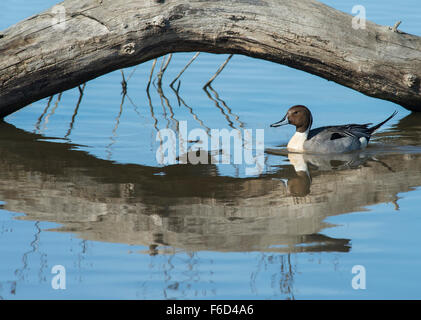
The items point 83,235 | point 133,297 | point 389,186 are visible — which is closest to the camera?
point 133,297

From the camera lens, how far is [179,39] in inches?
340

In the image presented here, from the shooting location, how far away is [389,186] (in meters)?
7.23

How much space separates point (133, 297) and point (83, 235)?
1278mm

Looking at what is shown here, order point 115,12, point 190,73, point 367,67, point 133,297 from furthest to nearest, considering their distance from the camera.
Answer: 1. point 190,73
2. point 367,67
3. point 115,12
4. point 133,297

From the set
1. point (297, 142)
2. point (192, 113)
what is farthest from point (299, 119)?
point (192, 113)

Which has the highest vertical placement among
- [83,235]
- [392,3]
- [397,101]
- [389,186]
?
[392,3]

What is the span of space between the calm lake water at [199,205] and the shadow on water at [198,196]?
0.02 m

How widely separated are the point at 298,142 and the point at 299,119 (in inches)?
15.0

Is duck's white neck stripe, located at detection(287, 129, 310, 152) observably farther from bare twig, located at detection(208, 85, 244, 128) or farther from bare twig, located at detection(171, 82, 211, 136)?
bare twig, located at detection(171, 82, 211, 136)

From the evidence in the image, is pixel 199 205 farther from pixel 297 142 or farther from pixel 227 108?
pixel 227 108

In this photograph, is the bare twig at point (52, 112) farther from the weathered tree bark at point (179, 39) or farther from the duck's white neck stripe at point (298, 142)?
the duck's white neck stripe at point (298, 142)

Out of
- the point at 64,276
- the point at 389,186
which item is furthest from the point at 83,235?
the point at 389,186

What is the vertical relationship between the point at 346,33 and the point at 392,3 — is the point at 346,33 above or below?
below

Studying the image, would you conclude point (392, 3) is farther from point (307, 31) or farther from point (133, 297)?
point (133, 297)
